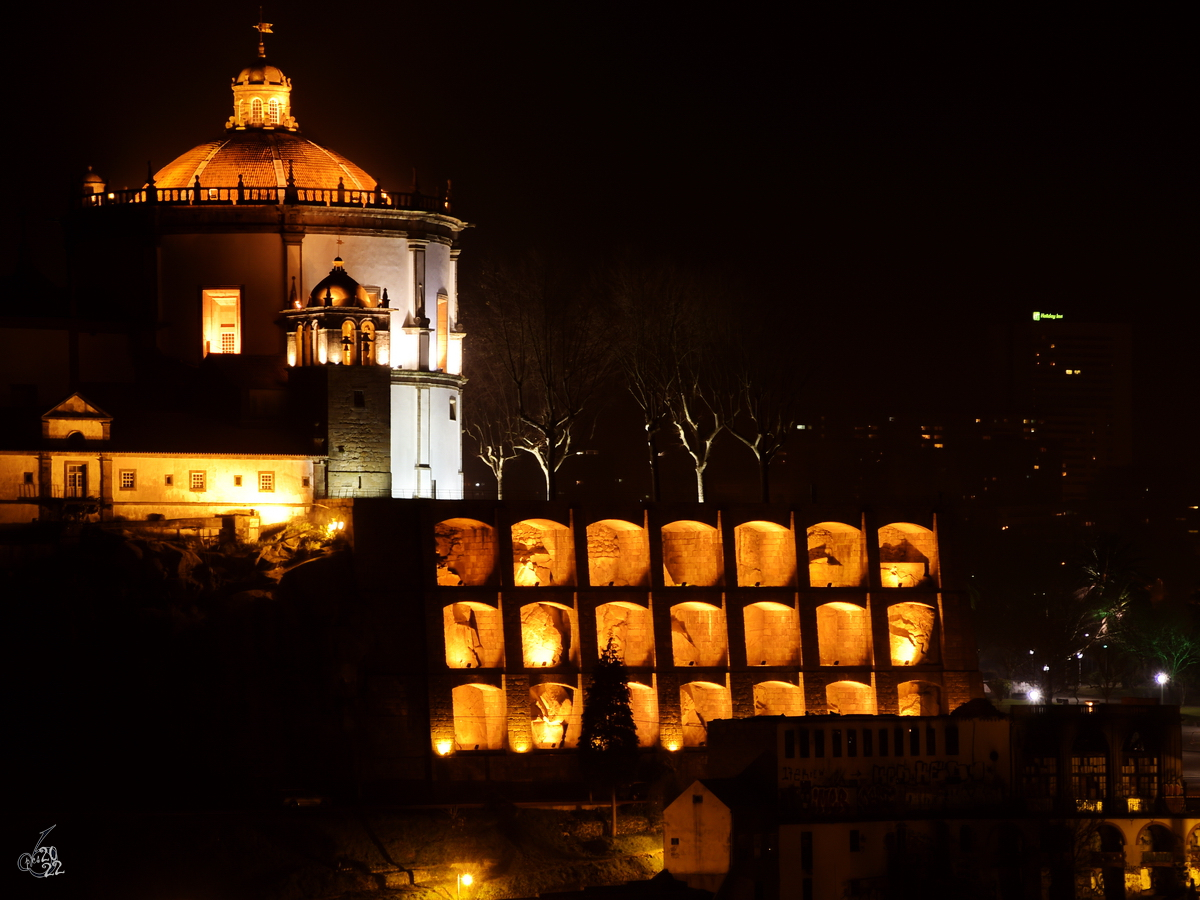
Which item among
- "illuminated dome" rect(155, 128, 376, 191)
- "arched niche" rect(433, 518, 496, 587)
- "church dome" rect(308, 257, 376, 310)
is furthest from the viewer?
"illuminated dome" rect(155, 128, 376, 191)

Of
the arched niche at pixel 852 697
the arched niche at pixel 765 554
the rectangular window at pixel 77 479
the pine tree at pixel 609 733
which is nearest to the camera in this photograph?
the pine tree at pixel 609 733

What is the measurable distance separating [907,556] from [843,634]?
154 inches

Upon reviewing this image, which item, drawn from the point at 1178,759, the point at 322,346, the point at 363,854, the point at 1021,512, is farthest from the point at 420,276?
the point at 1021,512

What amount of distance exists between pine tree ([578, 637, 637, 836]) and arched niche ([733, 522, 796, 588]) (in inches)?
384

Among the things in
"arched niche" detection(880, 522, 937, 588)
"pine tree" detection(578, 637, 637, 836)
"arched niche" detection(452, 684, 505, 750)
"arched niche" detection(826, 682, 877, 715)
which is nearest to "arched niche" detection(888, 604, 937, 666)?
"arched niche" detection(880, 522, 937, 588)

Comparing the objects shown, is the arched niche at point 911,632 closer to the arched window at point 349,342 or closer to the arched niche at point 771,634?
the arched niche at point 771,634

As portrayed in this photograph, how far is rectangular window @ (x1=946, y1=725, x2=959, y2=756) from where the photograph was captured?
62719 mm

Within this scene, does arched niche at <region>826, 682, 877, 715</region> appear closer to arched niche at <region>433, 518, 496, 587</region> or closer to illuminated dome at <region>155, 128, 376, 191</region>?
arched niche at <region>433, 518, 496, 587</region>

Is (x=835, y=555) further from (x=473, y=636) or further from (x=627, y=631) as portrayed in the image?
(x=473, y=636)

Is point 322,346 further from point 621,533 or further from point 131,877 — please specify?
point 131,877

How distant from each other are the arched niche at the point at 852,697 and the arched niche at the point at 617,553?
7.80 meters

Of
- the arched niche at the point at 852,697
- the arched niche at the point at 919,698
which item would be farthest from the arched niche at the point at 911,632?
the arched niche at the point at 852,697

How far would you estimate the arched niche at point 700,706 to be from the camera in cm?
7106

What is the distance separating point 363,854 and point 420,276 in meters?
26.5
